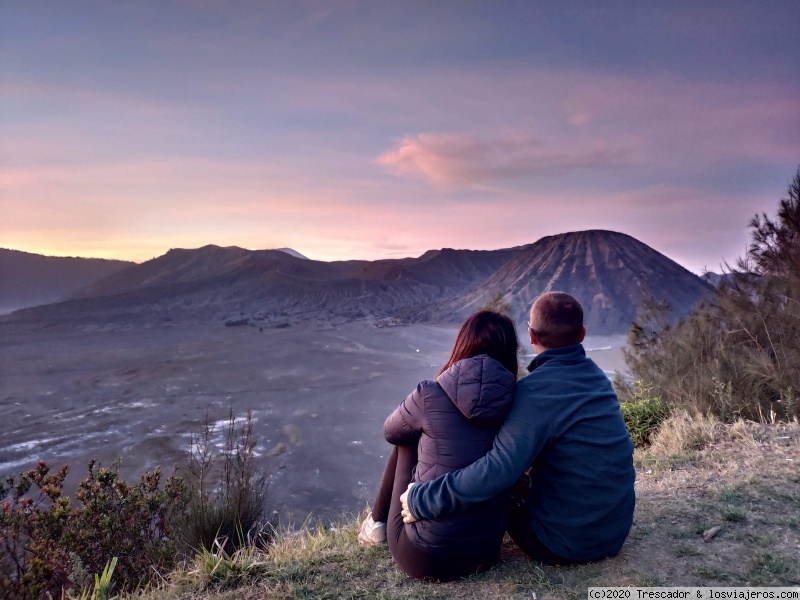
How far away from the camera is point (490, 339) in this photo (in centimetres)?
Result: 226

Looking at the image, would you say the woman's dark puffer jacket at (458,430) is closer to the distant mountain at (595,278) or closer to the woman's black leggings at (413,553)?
the woman's black leggings at (413,553)

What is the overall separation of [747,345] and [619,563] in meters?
5.18

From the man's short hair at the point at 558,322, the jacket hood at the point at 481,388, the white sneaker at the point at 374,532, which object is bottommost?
the white sneaker at the point at 374,532

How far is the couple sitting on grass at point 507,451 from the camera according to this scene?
82.1 inches

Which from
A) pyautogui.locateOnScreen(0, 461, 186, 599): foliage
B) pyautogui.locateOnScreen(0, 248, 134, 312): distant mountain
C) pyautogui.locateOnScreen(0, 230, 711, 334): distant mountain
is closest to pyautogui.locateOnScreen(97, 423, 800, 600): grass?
pyautogui.locateOnScreen(0, 461, 186, 599): foliage

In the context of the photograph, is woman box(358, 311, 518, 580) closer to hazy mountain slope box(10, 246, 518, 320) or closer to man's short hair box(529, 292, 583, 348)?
man's short hair box(529, 292, 583, 348)

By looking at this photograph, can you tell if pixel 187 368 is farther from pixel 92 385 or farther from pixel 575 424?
pixel 575 424

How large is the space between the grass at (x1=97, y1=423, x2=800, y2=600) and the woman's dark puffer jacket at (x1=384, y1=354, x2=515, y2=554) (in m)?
0.27

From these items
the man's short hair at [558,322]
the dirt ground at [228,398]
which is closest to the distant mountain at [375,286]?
the dirt ground at [228,398]

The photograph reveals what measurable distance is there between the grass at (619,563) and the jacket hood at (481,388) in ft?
2.77

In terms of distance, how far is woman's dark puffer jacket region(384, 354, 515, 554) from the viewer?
2.08 meters

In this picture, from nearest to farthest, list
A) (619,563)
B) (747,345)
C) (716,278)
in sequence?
(619,563), (747,345), (716,278)

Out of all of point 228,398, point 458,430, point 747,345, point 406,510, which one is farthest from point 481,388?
point 228,398

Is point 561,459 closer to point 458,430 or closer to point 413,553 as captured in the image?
point 458,430
